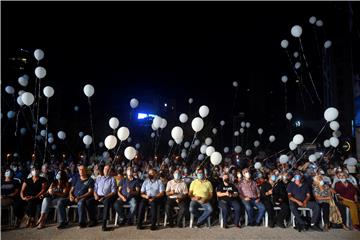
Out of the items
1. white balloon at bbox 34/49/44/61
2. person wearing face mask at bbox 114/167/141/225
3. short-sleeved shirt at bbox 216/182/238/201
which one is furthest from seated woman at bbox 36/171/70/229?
white balloon at bbox 34/49/44/61

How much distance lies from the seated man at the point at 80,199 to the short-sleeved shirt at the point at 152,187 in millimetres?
1237

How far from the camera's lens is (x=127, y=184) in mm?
7434

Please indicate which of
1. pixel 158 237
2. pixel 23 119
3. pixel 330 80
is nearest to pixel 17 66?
pixel 23 119

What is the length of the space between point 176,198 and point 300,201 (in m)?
2.90

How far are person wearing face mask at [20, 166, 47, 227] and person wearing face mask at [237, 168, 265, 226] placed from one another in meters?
4.73

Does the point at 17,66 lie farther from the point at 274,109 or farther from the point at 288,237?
the point at 274,109

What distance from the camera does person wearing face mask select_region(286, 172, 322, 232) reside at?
22.2ft

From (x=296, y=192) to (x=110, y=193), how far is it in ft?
14.4

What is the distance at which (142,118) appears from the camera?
1109 inches

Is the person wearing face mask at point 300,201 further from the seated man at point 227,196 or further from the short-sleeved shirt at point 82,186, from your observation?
the short-sleeved shirt at point 82,186

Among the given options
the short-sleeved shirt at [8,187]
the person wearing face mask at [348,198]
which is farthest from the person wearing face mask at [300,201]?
the short-sleeved shirt at [8,187]

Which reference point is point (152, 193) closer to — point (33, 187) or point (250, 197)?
point (250, 197)

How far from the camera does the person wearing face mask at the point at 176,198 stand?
7055mm

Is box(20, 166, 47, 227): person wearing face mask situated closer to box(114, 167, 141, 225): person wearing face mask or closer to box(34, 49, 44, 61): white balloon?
box(114, 167, 141, 225): person wearing face mask
